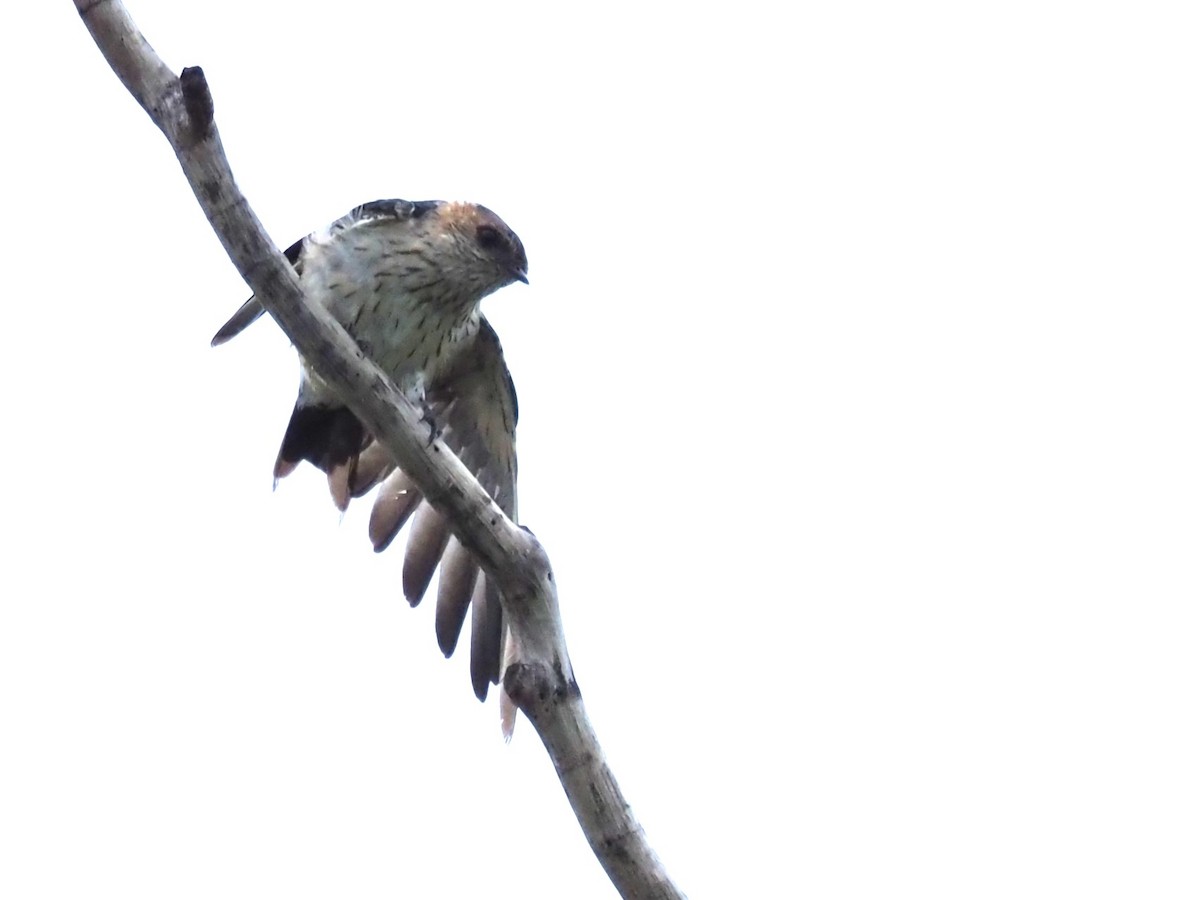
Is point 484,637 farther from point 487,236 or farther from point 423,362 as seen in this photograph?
point 487,236

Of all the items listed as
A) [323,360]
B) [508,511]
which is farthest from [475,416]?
[323,360]

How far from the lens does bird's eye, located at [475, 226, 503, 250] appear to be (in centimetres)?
896

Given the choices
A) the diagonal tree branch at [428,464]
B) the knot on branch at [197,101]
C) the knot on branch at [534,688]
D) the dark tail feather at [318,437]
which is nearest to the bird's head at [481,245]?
the dark tail feather at [318,437]

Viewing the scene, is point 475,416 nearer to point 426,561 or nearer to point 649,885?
point 426,561

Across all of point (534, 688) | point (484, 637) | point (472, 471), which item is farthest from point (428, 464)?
point (472, 471)

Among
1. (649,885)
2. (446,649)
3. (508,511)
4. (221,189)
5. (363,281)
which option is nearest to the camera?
(649,885)

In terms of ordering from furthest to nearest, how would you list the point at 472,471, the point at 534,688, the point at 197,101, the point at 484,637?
the point at 472,471 < the point at 484,637 < the point at 197,101 < the point at 534,688

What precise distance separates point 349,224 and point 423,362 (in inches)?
31.9

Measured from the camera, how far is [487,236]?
8984 mm

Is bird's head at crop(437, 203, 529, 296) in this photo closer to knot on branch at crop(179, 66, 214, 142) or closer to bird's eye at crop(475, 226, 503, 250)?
bird's eye at crop(475, 226, 503, 250)

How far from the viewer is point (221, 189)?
5977 millimetres

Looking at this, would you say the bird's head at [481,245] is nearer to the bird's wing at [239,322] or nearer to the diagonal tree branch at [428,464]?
the bird's wing at [239,322]

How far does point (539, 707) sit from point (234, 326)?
3.76 meters

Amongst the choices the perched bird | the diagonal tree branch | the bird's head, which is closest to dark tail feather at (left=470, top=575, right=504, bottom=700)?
the perched bird
